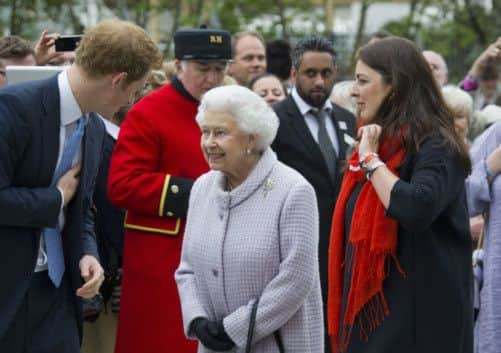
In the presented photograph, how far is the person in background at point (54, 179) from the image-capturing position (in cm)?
434

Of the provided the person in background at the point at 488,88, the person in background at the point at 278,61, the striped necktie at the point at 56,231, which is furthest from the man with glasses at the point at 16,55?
the person in background at the point at 488,88

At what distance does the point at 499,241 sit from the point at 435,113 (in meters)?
1.21

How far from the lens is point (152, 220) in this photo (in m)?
6.04

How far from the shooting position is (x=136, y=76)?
180 inches

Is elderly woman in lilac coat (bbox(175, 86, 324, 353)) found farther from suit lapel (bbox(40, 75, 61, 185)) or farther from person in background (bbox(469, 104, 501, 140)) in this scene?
person in background (bbox(469, 104, 501, 140))

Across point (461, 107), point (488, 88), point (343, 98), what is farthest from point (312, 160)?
point (488, 88)

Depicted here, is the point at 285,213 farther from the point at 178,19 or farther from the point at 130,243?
the point at 178,19

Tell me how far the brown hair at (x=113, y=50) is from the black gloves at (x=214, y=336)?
3.66 ft

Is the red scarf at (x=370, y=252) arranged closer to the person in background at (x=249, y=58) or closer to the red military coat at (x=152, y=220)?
the red military coat at (x=152, y=220)

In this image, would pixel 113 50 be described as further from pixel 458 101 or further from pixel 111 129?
pixel 458 101

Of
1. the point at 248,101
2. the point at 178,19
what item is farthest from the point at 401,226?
the point at 178,19

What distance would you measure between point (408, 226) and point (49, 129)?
5.35 ft

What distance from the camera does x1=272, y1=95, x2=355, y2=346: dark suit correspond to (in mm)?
6871

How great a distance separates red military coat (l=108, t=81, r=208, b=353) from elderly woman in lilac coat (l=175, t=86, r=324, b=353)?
49.2 inches
